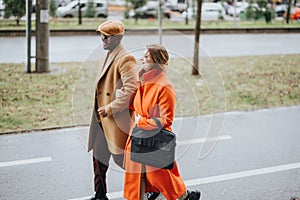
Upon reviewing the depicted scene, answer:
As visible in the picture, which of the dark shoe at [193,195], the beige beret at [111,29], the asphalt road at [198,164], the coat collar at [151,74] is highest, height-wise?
the beige beret at [111,29]

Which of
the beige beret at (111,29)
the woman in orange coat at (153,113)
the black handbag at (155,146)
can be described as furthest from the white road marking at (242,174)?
the beige beret at (111,29)

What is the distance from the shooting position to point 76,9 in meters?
22.4

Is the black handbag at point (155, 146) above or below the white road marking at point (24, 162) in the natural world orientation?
above

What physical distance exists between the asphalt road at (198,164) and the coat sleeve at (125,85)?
3.11 ft

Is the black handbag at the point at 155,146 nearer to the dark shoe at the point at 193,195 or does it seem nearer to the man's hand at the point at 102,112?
the man's hand at the point at 102,112

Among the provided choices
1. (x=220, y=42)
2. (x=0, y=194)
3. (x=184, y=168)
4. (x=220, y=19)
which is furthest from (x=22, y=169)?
(x=220, y=19)

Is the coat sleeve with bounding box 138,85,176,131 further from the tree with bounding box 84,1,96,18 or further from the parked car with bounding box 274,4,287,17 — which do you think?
the parked car with bounding box 274,4,287,17

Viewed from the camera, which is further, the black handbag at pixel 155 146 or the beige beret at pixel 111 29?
the beige beret at pixel 111 29

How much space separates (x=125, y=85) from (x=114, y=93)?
0.54 feet

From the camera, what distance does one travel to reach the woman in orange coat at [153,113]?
3.43 meters

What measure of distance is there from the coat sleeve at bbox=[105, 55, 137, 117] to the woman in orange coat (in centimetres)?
8

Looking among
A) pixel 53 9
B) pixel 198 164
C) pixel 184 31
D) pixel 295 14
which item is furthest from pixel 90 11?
pixel 198 164

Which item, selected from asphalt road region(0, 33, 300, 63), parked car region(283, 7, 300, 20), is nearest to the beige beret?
Answer: asphalt road region(0, 33, 300, 63)

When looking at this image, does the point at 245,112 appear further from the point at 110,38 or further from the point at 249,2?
the point at 249,2
